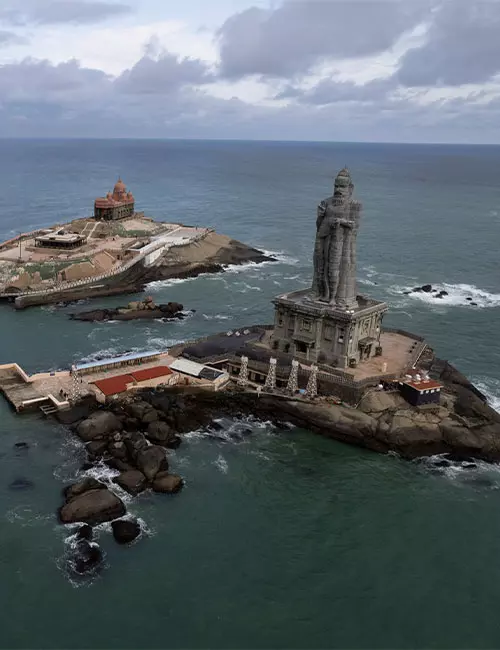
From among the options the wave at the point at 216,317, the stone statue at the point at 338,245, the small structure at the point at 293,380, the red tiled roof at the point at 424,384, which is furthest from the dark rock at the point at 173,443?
the wave at the point at 216,317

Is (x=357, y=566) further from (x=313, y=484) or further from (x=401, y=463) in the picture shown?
(x=401, y=463)

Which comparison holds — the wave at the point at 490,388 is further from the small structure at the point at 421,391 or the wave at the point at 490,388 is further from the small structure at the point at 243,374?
the small structure at the point at 243,374

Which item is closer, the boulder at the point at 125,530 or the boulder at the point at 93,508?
the boulder at the point at 125,530

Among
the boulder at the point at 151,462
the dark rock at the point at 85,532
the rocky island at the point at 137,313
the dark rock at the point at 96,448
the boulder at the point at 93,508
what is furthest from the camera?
the rocky island at the point at 137,313

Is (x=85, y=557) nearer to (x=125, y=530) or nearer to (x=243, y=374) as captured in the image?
(x=125, y=530)

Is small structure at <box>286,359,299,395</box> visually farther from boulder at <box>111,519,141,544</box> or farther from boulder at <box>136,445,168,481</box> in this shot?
boulder at <box>111,519,141,544</box>

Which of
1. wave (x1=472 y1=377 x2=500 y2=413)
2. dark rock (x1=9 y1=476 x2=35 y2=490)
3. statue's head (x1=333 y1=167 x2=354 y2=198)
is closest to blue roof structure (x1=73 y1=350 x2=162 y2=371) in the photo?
dark rock (x1=9 y1=476 x2=35 y2=490)

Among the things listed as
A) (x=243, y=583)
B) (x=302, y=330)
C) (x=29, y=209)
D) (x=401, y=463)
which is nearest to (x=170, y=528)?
(x=243, y=583)
